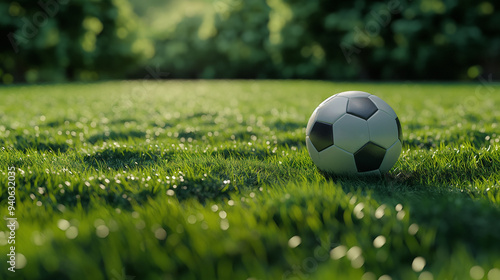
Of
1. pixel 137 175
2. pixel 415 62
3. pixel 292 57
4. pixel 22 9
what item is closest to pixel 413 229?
pixel 137 175

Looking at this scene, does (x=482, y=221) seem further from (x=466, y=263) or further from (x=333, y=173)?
(x=333, y=173)

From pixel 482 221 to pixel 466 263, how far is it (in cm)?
52

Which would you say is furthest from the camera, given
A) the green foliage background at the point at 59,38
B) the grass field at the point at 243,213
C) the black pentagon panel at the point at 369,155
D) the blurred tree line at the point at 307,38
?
the green foliage background at the point at 59,38

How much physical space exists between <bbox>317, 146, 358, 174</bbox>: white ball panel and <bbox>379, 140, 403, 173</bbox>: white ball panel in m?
0.27

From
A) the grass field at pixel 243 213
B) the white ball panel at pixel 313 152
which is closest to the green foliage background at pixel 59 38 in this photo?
the grass field at pixel 243 213

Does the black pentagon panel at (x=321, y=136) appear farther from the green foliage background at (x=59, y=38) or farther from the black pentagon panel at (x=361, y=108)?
the green foliage background at (x=59, y=38)

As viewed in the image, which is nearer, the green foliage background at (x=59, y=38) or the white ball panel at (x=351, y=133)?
the white ball panel at (x=351, y=133)

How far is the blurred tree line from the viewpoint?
22.9 m

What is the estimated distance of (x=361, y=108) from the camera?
3504 millimetres

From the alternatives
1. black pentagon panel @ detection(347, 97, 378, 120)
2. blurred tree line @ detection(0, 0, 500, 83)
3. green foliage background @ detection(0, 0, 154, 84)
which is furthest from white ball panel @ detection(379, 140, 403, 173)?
green foliage background @ detection(0, 0, 154, 84)

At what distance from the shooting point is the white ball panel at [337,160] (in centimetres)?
339

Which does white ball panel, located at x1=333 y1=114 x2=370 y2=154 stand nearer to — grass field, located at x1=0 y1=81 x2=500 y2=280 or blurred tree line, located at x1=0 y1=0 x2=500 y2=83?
grass field, located at x1=0 y1=81 x2=500 y2=280

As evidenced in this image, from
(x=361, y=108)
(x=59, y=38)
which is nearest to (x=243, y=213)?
(x=361, y=108)

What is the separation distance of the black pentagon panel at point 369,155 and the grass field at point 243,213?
0.16 metres
